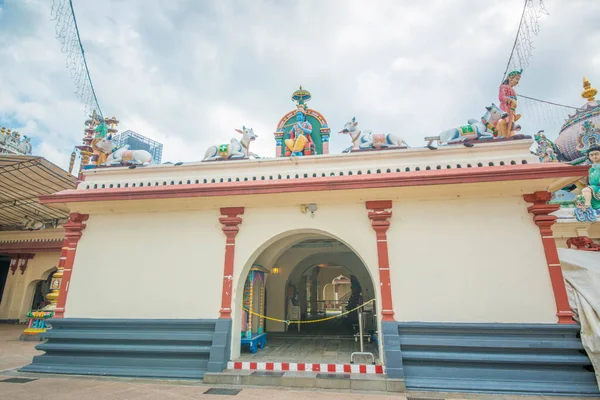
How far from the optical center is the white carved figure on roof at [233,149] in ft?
21.7

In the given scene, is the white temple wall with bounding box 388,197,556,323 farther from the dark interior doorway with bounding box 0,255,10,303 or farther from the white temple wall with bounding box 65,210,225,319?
the dark interior doorway with bounding box 0,255,10,303

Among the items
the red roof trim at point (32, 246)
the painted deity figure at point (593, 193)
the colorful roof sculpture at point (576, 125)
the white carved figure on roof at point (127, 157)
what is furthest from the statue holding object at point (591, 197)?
the red roof trim at point (32, 246)

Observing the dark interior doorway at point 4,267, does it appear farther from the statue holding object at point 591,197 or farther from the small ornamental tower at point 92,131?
the statue holding object at point 591,197

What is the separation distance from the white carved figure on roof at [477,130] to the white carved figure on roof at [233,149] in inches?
144

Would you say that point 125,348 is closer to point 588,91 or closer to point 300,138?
point 300,138

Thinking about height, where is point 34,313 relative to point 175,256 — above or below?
below

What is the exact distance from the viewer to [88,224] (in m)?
6.41

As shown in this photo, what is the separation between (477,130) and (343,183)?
277 cm

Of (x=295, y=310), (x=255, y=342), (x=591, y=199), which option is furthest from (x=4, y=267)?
(x=591, y=199)

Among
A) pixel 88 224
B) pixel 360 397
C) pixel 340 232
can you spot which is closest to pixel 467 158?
pixel 340 232

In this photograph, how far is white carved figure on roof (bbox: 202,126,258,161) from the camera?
21.7 ft

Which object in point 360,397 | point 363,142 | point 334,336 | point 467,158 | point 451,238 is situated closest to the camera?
point 360,397

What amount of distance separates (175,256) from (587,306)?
6.69 metres

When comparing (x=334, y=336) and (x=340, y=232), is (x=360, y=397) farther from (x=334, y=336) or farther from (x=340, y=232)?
(x=334, y=336)
